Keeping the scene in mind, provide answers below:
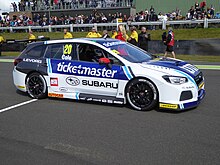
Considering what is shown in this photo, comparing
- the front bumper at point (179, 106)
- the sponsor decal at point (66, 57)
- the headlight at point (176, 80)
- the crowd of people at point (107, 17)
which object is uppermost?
the crowd of people at point (107, 17)

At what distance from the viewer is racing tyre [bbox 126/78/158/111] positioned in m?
5.80

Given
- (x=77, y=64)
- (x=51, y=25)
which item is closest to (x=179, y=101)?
(x=77, y=64)

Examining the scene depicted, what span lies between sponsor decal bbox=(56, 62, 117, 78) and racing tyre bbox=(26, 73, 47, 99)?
2.00 ft

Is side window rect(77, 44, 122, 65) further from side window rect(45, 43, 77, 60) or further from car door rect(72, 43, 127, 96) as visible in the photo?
side window rect(45, 43, 77, 60)

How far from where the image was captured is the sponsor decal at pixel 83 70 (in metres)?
6.19

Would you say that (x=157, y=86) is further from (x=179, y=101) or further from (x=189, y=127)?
(x=189, y=127)

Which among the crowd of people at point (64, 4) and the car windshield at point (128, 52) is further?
the crowd of people at point (64, 4)

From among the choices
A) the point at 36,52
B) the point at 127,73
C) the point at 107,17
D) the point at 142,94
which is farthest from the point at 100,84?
the point at 107,17

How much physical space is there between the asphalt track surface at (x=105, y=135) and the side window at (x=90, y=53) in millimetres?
1060

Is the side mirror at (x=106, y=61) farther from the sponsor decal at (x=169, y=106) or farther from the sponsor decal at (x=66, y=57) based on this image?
the sponsor decal at (x=169, y=106)

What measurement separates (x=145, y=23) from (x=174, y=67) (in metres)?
18.3

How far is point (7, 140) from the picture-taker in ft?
15.5

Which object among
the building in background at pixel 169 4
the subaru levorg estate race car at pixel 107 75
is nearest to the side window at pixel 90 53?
the subaru levorg estate race car at pixel 107 75

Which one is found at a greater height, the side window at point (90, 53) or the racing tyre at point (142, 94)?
the side window at point (90, 53)
